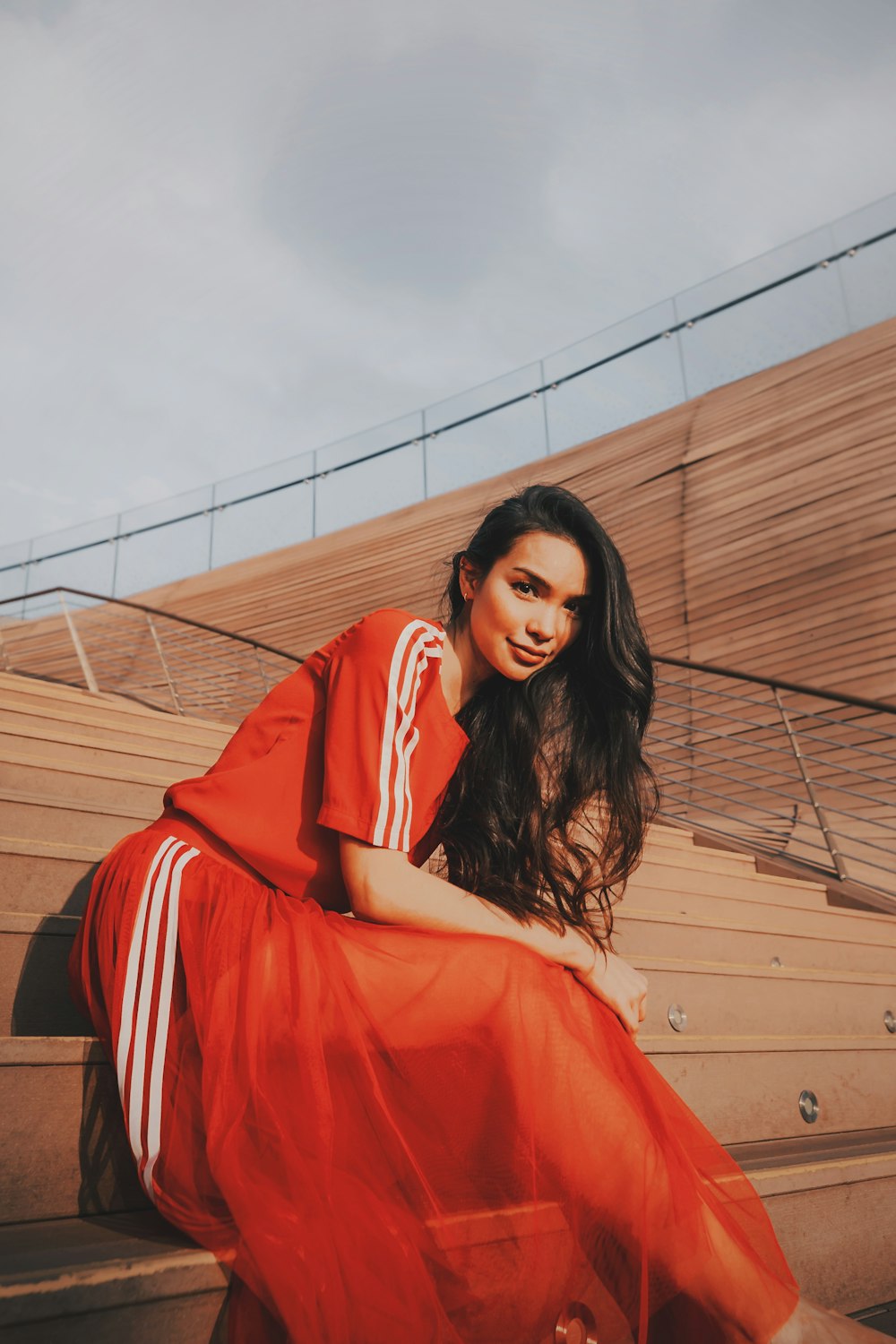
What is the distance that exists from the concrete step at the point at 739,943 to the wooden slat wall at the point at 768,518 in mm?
2612

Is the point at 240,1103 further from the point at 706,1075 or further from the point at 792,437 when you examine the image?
the point at 792,437

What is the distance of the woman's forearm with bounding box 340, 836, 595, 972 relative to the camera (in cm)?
115

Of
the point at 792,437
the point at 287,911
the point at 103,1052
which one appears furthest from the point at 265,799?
the point at 792,437

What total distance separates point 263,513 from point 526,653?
12535mm

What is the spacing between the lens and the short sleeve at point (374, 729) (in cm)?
114

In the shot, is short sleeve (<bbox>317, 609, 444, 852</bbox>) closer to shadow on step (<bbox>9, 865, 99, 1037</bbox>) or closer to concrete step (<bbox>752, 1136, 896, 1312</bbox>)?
shadow on step (<bbox>9, 865, 99, 1037</bbox>)

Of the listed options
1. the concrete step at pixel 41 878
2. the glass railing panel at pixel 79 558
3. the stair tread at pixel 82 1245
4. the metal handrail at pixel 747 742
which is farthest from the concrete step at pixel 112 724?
the glass railing panel at pixel 79 558

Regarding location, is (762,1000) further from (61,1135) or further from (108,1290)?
(108,1290)

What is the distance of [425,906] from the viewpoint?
1.16 meters

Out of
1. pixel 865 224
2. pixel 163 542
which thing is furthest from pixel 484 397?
pixel 163 542

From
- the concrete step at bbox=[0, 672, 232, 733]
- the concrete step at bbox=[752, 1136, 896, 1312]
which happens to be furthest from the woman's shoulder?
the concrete step at bbox=[0, 672, 232, 733]

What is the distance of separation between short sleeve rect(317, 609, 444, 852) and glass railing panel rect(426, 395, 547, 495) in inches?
407

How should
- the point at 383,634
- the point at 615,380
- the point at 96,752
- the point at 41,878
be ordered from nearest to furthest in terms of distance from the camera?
the point at 383,634
the point at 41,878
the point at 96,752
the point at 615,380

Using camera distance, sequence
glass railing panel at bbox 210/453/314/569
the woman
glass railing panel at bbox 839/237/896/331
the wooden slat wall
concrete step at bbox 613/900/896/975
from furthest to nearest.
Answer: glass railing panel at bbox 210/453/314/569, glass railing panel at bbox 839/237/896/331, the wooden slat wall, concrete step at bbox 613/900/896/975, the woman
